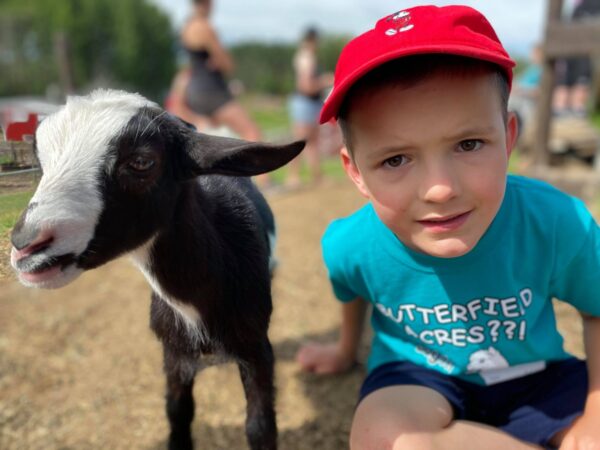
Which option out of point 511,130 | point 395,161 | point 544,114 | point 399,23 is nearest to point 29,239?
point 395,161

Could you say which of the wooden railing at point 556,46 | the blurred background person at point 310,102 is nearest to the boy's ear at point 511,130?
the wooden railing at point 556,46

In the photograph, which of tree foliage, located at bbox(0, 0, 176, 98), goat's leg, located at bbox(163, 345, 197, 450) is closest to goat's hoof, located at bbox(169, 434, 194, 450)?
goat's leg, located at bbox(163, 345, 197, 450)

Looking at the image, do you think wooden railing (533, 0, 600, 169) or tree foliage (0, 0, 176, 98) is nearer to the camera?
wooden railing (533, 0, 600, 169)

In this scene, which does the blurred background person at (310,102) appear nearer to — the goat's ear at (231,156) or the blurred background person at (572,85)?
the blurred background person at (572,85)

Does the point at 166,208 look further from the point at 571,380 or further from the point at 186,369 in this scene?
the point at 571,380

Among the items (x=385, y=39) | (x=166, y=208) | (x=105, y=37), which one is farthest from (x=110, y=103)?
(x=105, y=37)

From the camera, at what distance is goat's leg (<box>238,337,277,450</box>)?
1.67 m

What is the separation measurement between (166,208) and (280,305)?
209cm

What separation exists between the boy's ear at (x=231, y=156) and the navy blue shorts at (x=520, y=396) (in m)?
0.90

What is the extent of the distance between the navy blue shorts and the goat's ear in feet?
2.97

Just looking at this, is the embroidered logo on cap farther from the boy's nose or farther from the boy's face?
the boy's nose

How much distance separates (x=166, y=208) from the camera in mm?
1395

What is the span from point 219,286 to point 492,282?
0.79 m

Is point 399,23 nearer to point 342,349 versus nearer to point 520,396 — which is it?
point 520,396
